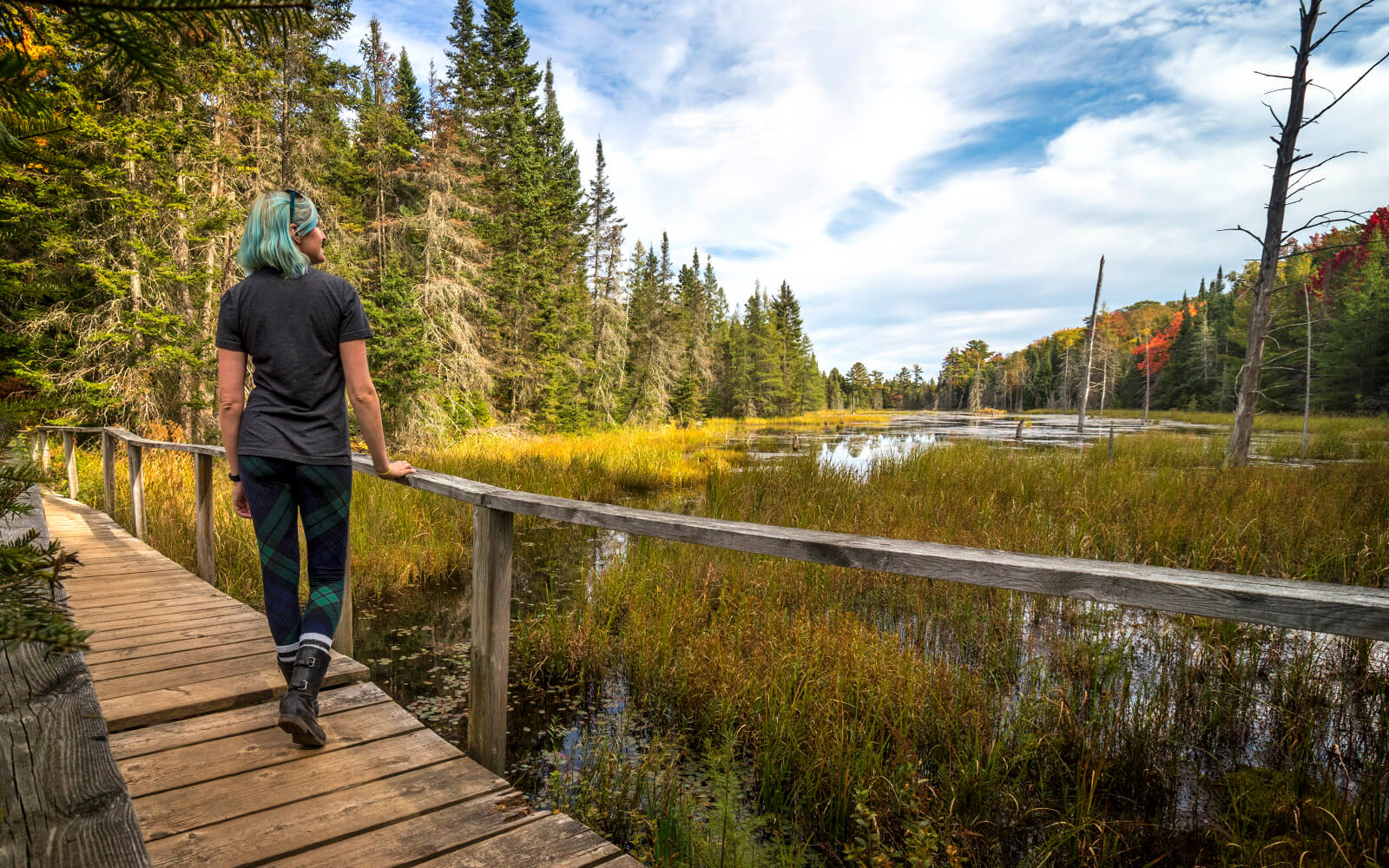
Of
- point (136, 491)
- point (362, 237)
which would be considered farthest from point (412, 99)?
point (136, 491)

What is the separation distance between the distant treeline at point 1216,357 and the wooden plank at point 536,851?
41.8 ft

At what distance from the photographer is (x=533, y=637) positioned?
481 cm

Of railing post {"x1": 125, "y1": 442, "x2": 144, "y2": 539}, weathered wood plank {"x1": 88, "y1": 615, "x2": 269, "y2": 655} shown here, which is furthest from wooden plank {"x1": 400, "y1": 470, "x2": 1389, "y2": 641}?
railing post {"x1": 125, "y1": 442, "x2": 144, "y2": 539}

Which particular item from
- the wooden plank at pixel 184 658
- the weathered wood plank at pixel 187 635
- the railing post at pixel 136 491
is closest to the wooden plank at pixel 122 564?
the railing post at pixel 136 491

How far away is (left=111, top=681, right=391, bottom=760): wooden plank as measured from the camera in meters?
2.34

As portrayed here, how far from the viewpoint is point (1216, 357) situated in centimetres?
5478

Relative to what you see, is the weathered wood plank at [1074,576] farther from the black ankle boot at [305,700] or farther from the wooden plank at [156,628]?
the wooden plank at [156,628]

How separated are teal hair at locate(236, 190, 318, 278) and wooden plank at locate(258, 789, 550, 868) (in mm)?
1946

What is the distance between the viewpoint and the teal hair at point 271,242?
2.30 m

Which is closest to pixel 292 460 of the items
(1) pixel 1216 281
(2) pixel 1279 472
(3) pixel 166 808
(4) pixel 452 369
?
(3) pixel 166 808

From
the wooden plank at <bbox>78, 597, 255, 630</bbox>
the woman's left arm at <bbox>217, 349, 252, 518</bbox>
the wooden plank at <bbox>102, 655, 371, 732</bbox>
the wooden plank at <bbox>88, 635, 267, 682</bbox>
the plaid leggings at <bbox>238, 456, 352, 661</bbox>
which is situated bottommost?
the wooden plank at <bbox>78, 597, 255, 630</bbox>

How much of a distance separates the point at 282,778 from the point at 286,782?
0.04 m

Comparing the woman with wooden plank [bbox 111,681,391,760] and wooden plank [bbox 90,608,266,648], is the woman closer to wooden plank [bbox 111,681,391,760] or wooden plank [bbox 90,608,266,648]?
wooden plank [bbox 111,681,391,760]

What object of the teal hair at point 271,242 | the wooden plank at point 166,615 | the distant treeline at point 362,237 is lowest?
the wooden plank at point 166,615
